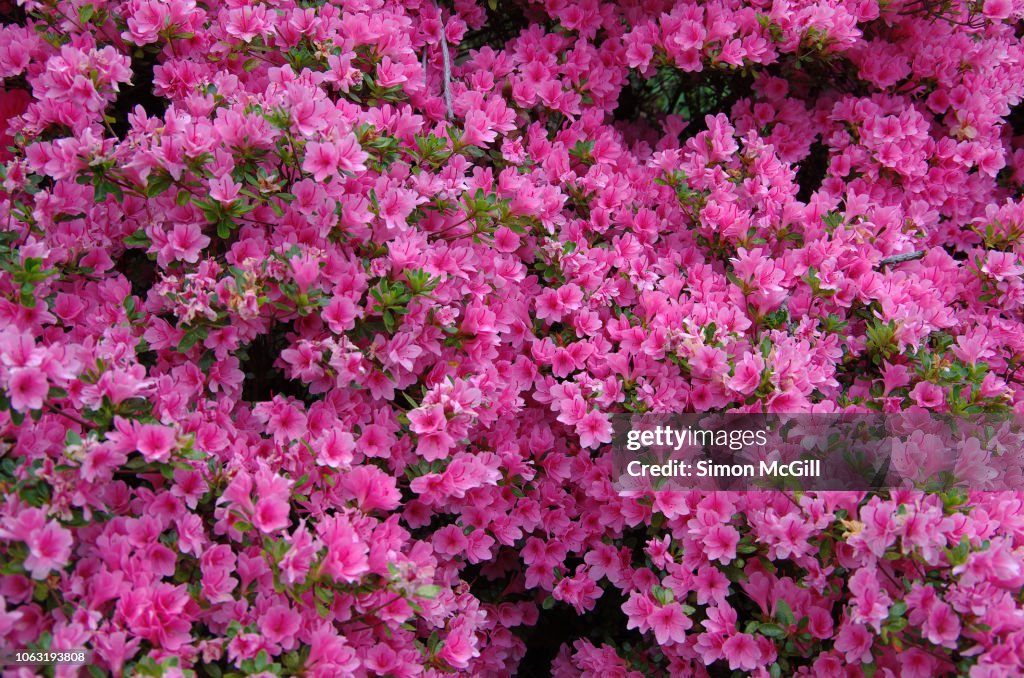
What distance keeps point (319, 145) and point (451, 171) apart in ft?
1.48

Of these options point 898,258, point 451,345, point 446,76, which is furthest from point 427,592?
point 898,258

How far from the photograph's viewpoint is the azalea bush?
1773 millimetres

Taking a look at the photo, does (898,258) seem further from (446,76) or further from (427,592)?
(427,592)

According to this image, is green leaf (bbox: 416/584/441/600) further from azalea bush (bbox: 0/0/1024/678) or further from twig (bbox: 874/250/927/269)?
twig (bbox: 874/250/927/269)

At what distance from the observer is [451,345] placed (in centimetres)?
222

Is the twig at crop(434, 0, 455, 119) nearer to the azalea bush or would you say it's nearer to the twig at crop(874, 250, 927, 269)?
the azalea bush

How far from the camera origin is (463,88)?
2672 millimetres

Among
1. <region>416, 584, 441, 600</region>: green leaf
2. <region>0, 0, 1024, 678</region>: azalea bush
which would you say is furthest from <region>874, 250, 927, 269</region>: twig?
<region>416, 584, 441, 600</region>: green leaf

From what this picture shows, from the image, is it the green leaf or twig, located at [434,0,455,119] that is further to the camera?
twig, located at [434,0,455,119]

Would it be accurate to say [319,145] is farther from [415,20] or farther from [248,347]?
[415,20]

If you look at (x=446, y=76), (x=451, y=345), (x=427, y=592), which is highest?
(x=446, y=76)

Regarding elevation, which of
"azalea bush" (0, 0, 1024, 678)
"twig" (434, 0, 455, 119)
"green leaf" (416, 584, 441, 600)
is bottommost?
"green leaf" (416, 584, 441, 600)

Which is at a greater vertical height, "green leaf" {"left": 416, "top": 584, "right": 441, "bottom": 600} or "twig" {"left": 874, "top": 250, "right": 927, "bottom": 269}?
"twig" {"left": 874, "top": 250, "right": 927, "bottom": 269}

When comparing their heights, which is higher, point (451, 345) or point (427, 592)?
point (451, 345)
